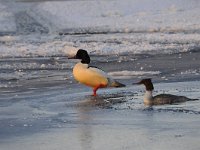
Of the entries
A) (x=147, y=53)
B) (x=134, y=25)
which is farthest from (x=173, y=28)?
(x=147, y=53)

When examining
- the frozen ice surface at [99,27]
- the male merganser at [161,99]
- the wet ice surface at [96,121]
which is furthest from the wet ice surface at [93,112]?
the frozen ice surface at [99,27]

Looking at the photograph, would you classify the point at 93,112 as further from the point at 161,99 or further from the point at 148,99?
the point at 161,99

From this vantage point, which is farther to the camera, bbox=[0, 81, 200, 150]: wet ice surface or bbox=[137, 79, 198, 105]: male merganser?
bbox=[137, 79, 198, 105]: male merganser

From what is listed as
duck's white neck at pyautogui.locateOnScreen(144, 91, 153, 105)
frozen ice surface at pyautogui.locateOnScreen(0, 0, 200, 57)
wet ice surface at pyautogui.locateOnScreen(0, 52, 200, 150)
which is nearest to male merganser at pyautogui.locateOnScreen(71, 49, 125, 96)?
wet ice surface at pyautogui.locateOnScreen(0, 52, 200, 150)

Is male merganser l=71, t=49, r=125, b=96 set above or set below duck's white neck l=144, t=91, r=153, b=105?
above

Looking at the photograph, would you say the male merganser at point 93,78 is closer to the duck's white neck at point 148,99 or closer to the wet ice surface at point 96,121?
the wet ice surface at point 96,121

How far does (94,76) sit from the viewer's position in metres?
15.5

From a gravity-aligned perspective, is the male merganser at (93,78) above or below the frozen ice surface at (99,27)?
below

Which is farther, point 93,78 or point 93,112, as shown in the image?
point 93,78

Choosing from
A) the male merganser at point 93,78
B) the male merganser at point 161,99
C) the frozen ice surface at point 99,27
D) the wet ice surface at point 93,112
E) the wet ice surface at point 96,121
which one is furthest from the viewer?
the frozen ice surface at point 99,27

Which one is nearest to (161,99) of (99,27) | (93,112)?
(93,112)

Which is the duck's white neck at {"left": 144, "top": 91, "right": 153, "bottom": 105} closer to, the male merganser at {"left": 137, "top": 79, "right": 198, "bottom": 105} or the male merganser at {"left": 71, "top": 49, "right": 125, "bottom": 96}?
the male merganser at {"left": 137, "top": 79, "right": 198, "bottom": 105}

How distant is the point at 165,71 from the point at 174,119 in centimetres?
793

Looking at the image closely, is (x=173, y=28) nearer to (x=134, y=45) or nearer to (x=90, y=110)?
(x=134, y=45)
